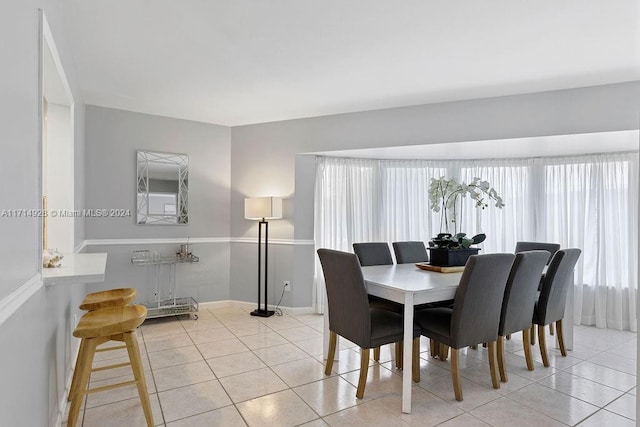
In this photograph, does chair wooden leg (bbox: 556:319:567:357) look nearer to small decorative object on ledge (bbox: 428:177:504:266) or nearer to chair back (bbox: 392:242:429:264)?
small decorative object on ledge (bbox: 428:177:504:266)

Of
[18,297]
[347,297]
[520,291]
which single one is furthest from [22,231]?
[520,291]

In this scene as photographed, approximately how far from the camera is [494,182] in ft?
16.1

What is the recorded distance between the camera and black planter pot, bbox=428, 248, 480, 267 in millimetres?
3168

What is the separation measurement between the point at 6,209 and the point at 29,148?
1.48ft

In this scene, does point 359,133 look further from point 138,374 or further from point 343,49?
point 138,374

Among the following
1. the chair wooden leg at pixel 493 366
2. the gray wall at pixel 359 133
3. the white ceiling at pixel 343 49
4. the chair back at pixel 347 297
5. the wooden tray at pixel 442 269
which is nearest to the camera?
the white ceiling at pixel 343 49

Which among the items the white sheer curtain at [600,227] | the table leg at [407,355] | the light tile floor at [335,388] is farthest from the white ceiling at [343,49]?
the light tile floor at [335,388]

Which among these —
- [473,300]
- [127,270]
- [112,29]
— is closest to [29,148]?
[112,29]

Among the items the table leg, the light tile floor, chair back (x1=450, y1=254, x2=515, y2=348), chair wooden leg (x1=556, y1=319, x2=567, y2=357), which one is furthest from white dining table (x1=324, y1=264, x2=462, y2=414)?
chair wooden leg (x1=556, y1=319, x2=567, y2=357)

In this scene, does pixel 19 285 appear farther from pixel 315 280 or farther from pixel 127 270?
pixel 315 280

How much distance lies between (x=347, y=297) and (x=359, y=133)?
2.35m

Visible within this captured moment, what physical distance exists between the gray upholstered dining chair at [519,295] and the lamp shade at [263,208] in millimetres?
2630

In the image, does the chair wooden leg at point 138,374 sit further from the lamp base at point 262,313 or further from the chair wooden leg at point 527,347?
the chair wooden leg at point 527,347

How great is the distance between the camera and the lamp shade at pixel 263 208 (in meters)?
4.33
